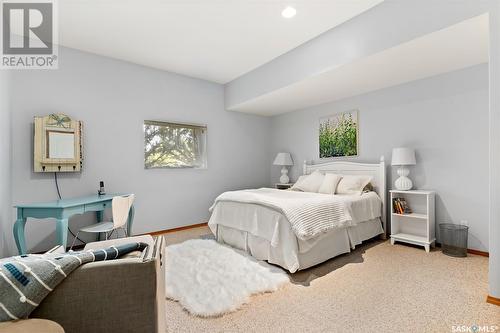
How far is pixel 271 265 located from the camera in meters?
2.66

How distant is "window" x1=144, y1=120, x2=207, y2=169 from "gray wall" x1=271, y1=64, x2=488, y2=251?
9.50ft

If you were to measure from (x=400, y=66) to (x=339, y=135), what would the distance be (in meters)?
1.56

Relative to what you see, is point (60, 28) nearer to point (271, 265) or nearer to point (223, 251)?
point (223, 251)

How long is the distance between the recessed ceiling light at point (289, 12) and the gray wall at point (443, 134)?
202cm

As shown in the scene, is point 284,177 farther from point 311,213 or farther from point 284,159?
point 311,213

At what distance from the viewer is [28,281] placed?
2.79ft

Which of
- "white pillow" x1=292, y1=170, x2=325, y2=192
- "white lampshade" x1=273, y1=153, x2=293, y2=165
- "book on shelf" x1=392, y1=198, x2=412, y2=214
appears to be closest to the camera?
"book on shelf" x1=392, y1=198, x2=412, y2=214

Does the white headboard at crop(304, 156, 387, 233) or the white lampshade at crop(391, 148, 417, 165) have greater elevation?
the white lampshade at crop(391, 148, 417, 165)

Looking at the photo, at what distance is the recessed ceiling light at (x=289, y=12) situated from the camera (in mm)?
2562

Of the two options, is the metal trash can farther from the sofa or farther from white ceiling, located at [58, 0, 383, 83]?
the sofa

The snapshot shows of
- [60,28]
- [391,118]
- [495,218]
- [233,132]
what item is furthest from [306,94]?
[60,28]

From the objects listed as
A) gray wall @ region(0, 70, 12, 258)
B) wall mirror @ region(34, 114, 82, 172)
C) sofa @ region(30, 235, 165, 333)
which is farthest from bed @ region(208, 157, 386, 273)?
gray wall @ region(0, 70, 12, 258)

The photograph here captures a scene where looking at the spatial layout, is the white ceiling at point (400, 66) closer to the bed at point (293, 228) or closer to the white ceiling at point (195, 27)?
the white ceiling at point (195, 27)

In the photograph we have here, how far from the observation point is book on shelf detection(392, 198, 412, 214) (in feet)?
11.0
